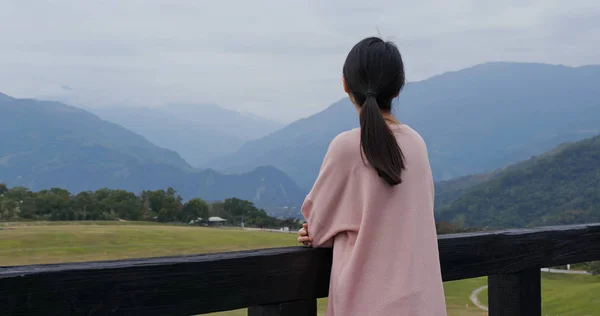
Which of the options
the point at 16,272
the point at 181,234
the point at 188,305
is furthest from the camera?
the point at 181,234

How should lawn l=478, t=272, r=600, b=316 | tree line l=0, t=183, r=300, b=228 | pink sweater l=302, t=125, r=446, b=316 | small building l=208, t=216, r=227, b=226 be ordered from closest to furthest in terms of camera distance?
pink sweater l=302, t=125, r=446, b=316, lawn l=478, t=272, r=600, b=316, tree line l=0, t=183, r=300, b=228, small building l=208, t=216, r=227, b=226

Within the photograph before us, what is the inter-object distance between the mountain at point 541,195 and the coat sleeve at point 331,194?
59899 mm

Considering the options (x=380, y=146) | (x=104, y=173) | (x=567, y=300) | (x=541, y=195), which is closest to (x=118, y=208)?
(x=567, y=300)

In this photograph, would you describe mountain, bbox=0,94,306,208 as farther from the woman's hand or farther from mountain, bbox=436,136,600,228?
the woman's hand

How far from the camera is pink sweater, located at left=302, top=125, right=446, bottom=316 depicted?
5.58 ft

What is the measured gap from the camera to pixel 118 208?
41.5 meters

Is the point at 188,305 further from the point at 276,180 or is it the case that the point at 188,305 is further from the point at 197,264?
the point at 276,180

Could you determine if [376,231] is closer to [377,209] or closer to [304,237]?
[377,209]

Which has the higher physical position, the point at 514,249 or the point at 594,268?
the point at 514,249

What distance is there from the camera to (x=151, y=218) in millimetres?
42906

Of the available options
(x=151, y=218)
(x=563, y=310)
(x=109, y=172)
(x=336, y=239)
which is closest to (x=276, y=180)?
(x=109, y=172)

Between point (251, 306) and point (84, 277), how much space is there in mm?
512

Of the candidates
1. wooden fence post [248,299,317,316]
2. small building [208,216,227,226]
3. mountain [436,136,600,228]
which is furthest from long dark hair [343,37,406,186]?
mountain [436,136,600,228]

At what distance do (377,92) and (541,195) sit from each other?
77414mm
